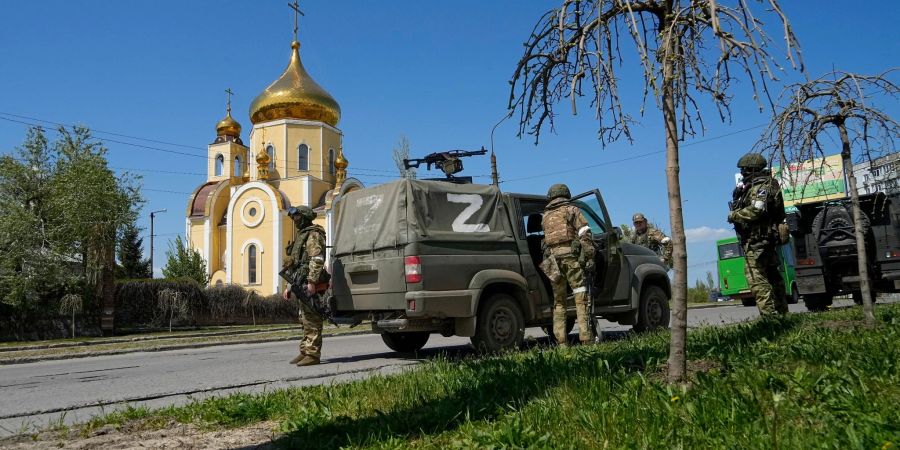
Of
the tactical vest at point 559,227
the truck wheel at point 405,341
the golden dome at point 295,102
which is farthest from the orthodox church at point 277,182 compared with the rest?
the tactical vest at point 559,227

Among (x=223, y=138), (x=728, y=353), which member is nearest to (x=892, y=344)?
(x=728, y=353)

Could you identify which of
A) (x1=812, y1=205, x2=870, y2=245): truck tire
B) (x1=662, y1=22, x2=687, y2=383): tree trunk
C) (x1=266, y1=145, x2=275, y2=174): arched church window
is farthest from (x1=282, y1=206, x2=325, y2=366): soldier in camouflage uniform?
(x1=266, y1=145, x2=275, y2=174): arched church window

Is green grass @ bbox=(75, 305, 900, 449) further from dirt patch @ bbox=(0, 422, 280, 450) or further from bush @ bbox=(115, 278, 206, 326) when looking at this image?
bush @ bbox=(115, 278, 206, 326)

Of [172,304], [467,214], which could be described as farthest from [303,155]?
[467,214]

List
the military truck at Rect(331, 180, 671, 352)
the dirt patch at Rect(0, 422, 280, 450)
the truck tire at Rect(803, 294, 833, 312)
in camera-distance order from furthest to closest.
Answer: the truck tire at Rect(803, 294, 833, 312), the military truck at Rect(331, 180, 671, 352), the dirt patch at Rect(0, 422, 280, 450)

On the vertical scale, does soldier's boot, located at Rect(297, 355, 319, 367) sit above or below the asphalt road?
above

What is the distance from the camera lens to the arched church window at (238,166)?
53.2 meters

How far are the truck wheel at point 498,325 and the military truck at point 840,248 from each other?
27.0 ft

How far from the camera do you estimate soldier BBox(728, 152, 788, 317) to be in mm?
8016

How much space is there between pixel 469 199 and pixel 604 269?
6.97 ft

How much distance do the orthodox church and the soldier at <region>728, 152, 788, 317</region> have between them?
38.2m

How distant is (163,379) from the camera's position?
25.9 feet

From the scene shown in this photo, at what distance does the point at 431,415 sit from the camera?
12.8 ft

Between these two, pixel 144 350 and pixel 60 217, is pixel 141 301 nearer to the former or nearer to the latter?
pixel 60 217
